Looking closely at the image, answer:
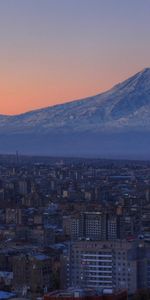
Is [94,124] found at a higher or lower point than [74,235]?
higher

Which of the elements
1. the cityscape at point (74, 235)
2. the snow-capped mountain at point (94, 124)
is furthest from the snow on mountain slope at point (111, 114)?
the cityscape at point (74, 235)

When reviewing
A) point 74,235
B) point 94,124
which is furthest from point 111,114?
point 74,235

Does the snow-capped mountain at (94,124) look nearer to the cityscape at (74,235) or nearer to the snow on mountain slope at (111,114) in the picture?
the snow on mountain slope at (111,114)

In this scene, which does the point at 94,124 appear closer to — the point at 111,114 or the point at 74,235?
the point at 111,114

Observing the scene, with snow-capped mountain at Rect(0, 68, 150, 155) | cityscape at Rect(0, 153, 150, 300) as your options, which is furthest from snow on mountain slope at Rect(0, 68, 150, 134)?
cityscape at Rect(0, 153, 150, 300)

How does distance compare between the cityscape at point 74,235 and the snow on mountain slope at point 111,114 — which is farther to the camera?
the snow on mountain slope at point 111,114

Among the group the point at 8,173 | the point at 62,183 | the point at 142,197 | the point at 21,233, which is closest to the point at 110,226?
the point at 21,233

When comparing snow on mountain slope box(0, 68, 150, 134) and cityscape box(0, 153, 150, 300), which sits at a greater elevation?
snow on mountain slope box(0, 68, 150, 134)

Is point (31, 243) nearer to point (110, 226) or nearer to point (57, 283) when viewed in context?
point (110, 226)

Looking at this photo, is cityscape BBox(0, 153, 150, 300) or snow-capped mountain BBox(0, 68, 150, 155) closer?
cityscape BBox(0, 153, 150, 300)

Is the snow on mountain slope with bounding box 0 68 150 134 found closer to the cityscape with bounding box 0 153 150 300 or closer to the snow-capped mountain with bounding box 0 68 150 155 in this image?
the snow-capped mountain with bounding box 0 68 150 155
